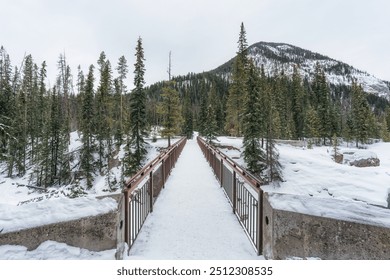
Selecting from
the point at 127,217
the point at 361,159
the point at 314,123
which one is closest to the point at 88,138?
the point at 127,217

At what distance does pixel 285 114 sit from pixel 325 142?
37.2 feet

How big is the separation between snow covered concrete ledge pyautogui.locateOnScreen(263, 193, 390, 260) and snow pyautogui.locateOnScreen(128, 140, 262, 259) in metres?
0.82

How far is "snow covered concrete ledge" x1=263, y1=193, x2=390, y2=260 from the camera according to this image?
2.50 metres

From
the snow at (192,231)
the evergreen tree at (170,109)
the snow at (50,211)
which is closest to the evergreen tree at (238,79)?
the evergreen tree at (170,109)

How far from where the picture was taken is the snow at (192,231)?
11.5 ft

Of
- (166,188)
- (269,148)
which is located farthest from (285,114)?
(166,188)

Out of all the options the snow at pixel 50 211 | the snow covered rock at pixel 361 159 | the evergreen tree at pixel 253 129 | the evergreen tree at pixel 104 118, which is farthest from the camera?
the evergreen tree at pixel 104 118

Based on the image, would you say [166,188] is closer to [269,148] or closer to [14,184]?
[269,148]

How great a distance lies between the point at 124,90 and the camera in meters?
37.6

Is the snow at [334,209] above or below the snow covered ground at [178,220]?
above

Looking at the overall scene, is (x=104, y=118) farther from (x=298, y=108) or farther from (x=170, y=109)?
(x=298, y=108)

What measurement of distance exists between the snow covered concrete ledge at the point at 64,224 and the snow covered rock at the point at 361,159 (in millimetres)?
27773

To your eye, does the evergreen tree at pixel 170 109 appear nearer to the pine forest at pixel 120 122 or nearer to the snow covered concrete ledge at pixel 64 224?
the pine forest at pixel 120 122
